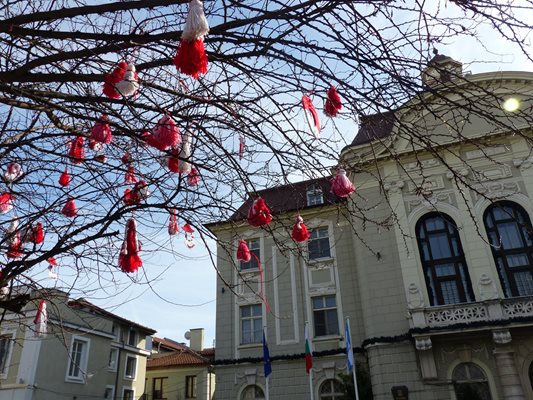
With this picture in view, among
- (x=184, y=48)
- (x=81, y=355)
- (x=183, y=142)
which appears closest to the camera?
(x=184, y=48)

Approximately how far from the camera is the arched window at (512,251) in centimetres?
1402

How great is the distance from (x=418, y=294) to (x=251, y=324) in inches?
281

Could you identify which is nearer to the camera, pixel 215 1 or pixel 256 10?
pixel 256 10

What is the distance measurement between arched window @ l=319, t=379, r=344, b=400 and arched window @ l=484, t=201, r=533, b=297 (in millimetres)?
6656

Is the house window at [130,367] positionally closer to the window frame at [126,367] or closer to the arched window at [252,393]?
the window frame at [126,367]

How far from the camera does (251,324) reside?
59.7 feet

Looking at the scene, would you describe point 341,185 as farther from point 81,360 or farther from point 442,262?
point 81,360

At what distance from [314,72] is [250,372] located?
15.7 metres

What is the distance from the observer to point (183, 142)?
13.3 feet

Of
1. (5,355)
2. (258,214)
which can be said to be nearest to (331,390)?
(258,214)

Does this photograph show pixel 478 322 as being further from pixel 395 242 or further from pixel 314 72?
pixel 314 72

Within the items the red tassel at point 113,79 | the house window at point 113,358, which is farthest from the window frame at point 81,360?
the red tassel at point 113,79

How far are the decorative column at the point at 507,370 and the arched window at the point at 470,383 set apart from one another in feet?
1.78

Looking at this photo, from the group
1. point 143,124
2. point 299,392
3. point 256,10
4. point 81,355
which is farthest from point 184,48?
point 81,355
